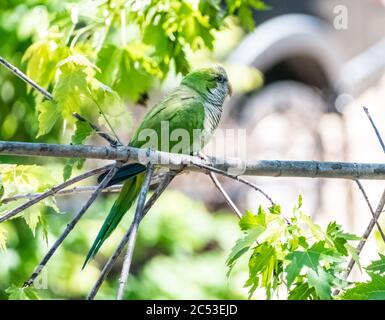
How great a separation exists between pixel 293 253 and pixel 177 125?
2.96 ft

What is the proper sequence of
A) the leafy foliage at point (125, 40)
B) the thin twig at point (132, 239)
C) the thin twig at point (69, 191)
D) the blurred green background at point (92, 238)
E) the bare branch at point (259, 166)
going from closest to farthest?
1. the thin twig at point (132, 239)
2. the bare branch at point (259, 166)
3. the thin twig at point (69, 191)
4. the leafy foliage at point (125, 40)
5. the blurred green background at point (92, 238)

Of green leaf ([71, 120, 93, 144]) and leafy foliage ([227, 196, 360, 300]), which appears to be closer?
leafy foliage ([227, 196, 360, 300])

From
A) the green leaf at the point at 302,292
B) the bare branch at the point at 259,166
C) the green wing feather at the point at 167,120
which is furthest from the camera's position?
the green wing feather at the point at 167,120

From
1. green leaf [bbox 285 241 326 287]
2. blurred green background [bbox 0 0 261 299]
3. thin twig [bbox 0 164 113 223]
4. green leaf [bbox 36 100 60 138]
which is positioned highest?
blurred green background [bbox 0 0 261 299]

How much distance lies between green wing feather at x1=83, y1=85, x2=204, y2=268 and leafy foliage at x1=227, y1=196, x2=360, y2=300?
580 mm

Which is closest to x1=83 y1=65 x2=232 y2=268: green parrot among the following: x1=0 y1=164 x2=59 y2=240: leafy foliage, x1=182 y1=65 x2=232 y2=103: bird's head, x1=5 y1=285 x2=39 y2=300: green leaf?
x1=182 y1=65 x2=232 y2=103: bird's head

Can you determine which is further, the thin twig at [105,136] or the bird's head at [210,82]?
the bird's head at [210,82]

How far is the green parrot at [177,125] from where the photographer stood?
206 cm

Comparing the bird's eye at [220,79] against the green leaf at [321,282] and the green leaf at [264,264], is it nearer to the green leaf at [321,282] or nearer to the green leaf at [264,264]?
the green leaf at [264,264]

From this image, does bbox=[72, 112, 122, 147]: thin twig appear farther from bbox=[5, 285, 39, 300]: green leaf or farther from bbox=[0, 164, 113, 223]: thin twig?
bbox=[5, 285, 39, 300]: green leaf

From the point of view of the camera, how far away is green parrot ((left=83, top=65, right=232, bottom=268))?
2057 millimetres

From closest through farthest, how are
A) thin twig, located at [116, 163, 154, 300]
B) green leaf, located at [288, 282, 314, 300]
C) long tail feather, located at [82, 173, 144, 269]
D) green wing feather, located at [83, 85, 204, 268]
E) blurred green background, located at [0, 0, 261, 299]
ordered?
1. thin twig, located at [116, 163, 154, 300]
2. green leaf, located at [288, 282, 314, 300]
3. long tail feather, located at [82, 173, 144, 269]
4. green wing feather, located at [83, 85, 204, 268]
5. blurred green background, located at [0, 0, 261, 299]

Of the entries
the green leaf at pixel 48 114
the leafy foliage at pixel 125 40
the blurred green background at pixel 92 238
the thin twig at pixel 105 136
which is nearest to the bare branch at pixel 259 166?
the thin twig at pixel 105 136
